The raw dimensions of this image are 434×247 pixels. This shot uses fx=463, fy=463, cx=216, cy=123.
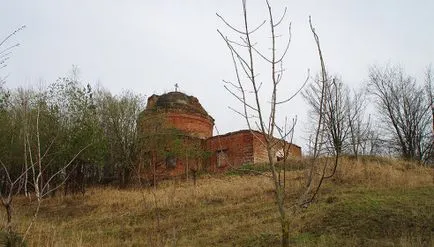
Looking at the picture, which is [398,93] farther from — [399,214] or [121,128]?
[399,214]

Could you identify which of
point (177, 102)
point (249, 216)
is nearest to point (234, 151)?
point (177, 102)

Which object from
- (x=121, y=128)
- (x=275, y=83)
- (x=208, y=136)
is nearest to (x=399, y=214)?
(x=275, y=83)

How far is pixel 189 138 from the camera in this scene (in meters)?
28.0

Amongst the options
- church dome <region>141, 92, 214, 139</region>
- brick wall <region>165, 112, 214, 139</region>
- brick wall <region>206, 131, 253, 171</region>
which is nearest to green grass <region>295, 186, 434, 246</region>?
brick wall <region>206, 131, 253, 171</region>

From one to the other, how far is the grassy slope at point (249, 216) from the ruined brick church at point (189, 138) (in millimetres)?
6145

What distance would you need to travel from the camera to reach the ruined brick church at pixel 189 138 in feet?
82.9

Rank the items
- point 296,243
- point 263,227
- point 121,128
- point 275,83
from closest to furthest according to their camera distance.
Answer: point 275,83 → point 296,243 → point 263,227 → point 121,128

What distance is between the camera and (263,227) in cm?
984

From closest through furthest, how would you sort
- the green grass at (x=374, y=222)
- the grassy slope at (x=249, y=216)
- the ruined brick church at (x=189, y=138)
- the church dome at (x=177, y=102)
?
the green grass at (x=374, y=222) < the grassy slope at (x=249, y=216) < the ruined brick church at (x=189, y=138) < the church dome at (x=177, y=102)

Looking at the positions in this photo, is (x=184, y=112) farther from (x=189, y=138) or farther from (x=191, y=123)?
(x=189, y=138)

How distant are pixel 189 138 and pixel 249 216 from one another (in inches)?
655

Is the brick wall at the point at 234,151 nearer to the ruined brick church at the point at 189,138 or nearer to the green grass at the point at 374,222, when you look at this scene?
the ruined brick church at the point at 189,138

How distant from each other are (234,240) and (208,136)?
72.4 feet

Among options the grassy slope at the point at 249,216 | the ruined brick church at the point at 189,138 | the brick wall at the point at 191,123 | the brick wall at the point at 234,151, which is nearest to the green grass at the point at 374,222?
the grassy slope at the point at 249,216
